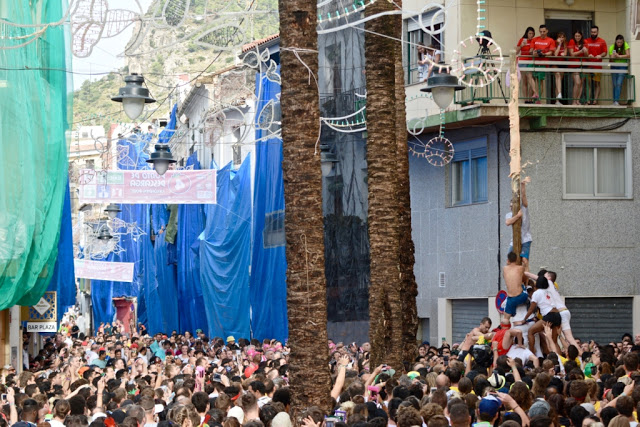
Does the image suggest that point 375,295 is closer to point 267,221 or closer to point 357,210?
point 357,210

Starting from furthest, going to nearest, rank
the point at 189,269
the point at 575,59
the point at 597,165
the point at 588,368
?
the point at 189,269
the point at 597,165
the point at 575,59
the point at 588,368

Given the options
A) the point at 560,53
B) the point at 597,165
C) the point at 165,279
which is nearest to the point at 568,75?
the point at 560,53

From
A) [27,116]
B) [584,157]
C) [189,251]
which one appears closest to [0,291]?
[27,116]

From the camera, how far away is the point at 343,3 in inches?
1078

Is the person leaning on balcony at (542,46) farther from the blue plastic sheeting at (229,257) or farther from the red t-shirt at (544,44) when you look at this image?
the blue plastic sheeting at (229,257)

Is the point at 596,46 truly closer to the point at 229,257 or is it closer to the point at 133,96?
the point at 133,96

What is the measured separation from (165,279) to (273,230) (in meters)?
17.3

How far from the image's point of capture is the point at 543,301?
52.3 feet

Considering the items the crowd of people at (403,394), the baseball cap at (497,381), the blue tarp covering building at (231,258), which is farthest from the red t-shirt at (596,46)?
the baseball cap at (497,381)

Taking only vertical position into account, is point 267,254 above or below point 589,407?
above

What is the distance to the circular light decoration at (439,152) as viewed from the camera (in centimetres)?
2615

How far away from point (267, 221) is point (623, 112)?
11712mm

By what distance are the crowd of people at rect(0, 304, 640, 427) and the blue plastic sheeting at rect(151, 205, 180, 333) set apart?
28174 mm

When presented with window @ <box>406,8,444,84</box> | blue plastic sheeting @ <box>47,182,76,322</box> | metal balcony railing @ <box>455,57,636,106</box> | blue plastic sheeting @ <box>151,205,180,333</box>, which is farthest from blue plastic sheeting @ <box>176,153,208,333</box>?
metal balcony railing @ <box>455,57,636,106</box>
